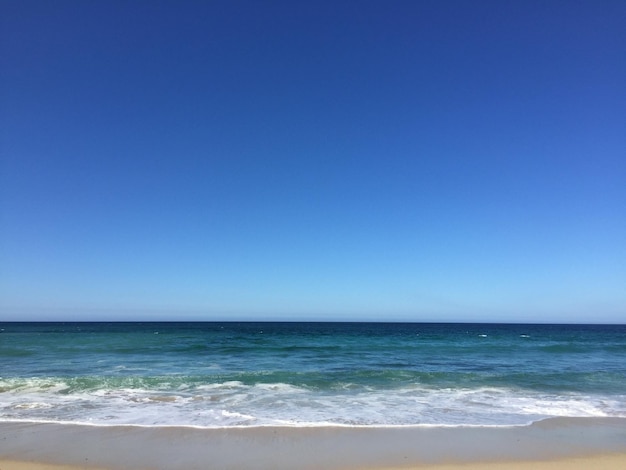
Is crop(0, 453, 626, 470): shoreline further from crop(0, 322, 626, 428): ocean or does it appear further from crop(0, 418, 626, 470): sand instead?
crop(0, 322, 626, 428): ocean

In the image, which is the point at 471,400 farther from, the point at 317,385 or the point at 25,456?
the point at 25,456

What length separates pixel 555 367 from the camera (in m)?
19.9

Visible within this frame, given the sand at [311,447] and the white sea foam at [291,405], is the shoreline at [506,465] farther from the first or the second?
the white sea foam at [291,405]

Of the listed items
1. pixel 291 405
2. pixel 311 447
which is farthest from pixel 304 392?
pixel 311 447

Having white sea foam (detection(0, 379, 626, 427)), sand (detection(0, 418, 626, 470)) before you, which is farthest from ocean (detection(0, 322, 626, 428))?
sand (detection(0, 418, 626, 470))

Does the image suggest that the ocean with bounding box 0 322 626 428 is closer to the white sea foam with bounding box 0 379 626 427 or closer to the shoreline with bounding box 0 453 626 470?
the white sea foam with bounding box 0 379 626 427

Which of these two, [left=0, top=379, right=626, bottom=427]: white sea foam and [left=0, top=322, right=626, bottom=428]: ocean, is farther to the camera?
[left=0, top=322, right=626, bottom=428]: ocean

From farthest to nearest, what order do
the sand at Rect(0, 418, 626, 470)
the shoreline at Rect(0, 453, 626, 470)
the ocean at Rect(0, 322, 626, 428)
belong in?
1. the ocean at Rect(0, 322, 626, 428)
2. the sand at Rect(0, 418, 626, 470)
3. the shoreline at Rect(0, 453, 626, 470)

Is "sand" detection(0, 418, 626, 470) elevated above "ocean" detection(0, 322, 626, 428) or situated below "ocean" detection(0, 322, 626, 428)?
above

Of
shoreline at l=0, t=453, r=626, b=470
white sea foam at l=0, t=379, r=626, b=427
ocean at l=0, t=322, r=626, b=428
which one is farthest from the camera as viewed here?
ocean at l=0, t=322, r=626, b=428

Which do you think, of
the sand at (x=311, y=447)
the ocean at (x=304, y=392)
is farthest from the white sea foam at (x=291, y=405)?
the sand at (x=311, y=447)

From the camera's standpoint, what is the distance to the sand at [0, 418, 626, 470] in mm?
6742

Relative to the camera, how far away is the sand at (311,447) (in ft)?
22.1

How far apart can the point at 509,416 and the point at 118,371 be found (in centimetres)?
1476
